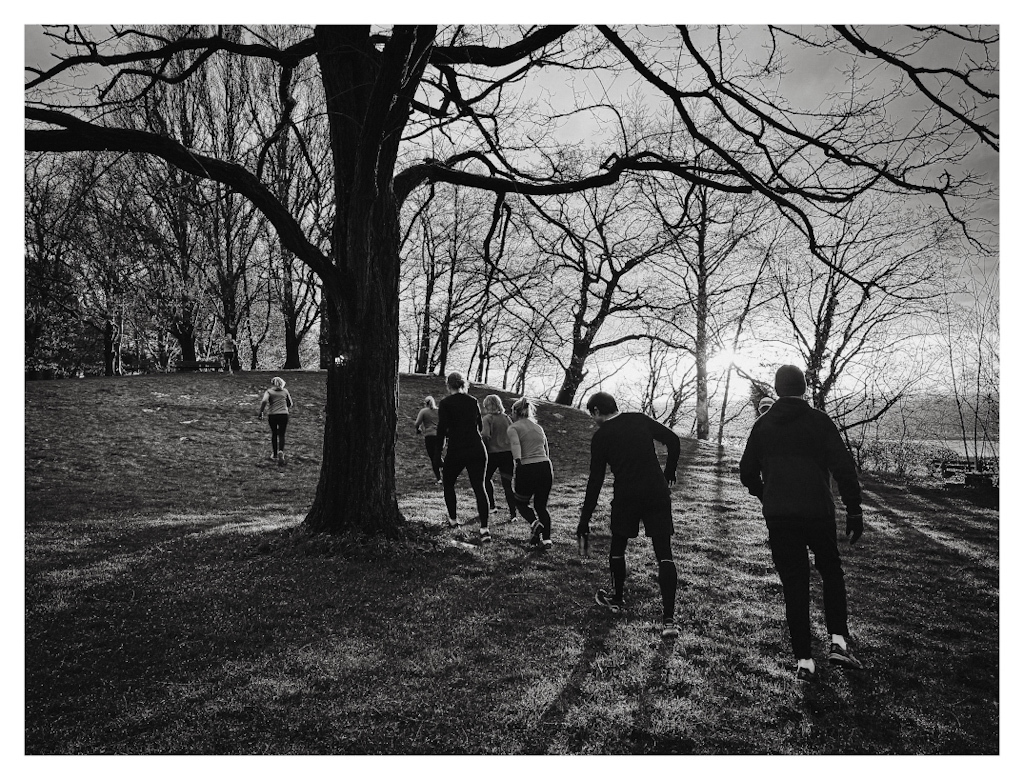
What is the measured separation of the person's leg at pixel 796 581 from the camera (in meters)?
3.65

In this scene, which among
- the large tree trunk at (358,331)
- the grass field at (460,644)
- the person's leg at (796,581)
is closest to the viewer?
the grass field at (460,644)

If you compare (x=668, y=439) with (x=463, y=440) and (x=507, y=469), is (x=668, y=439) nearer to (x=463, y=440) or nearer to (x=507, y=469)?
(x=463, y=440)

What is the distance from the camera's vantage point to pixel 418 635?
165 inches

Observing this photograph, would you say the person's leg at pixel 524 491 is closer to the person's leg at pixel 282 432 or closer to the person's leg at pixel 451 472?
the person's leg at pixel 451 472

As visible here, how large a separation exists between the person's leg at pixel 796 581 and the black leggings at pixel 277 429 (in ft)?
35.6

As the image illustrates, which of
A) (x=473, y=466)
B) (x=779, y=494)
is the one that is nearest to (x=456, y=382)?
(x=473, y=466)

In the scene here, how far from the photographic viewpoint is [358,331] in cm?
601

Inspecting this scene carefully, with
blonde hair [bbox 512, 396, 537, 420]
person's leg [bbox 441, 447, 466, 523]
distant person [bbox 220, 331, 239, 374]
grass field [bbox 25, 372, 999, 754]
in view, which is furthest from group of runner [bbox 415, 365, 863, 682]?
distant person [bbox 220, 331, 239, 374]

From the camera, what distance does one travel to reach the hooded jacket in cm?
367

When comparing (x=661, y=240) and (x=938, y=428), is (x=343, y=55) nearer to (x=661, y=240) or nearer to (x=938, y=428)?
(x=661, y=240)

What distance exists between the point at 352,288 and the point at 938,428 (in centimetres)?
1680

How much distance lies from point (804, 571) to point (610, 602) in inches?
68.5

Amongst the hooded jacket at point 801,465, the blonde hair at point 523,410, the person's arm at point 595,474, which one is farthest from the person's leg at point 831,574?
the blonde hair at point 523,410

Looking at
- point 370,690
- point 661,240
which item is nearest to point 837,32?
point 370,690
